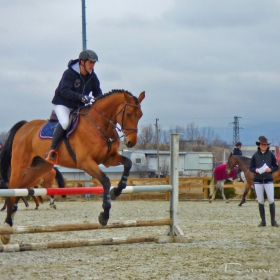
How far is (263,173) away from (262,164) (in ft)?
1.23

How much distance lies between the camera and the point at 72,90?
314 inches

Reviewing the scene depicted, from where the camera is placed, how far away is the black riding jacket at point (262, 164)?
11398mm

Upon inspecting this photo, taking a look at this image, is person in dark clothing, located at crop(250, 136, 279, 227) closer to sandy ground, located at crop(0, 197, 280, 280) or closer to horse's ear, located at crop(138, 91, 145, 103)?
sandy ground, located at crop(0, 197, 280, 280)

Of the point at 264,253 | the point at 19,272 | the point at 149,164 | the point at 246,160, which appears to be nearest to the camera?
the point at 19,272

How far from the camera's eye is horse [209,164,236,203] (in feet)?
71.2

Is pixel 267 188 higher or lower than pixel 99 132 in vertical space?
lower

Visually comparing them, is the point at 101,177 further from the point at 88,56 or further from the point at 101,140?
the point at 88,56

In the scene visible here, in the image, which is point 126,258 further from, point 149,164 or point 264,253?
point 149,164

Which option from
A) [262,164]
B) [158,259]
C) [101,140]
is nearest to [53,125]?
[101,140]

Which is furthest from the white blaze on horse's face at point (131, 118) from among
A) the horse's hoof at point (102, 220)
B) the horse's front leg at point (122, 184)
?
the horse's hoof at point (102, 220)

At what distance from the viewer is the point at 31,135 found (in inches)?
335

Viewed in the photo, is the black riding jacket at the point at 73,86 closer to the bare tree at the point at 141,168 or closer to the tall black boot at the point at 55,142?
the tall black boot at the point at 55,142

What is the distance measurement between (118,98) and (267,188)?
505 cm

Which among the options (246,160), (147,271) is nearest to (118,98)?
(147,271)
